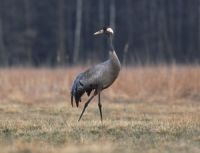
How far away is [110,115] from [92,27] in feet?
95.0

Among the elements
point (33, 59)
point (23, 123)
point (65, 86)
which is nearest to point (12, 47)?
point (33, 59)

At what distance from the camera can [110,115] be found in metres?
13.2

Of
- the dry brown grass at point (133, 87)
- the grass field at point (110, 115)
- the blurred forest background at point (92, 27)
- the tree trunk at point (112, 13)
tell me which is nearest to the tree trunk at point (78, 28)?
the blurred forest background at point (92, 27)

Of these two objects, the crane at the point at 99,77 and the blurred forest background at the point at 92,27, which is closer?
the crane at the point at 99,77

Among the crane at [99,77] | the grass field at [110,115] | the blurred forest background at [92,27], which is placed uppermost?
the blurred forest background at [92,27]

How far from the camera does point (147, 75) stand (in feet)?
60.2

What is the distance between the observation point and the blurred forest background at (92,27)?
39688 mm

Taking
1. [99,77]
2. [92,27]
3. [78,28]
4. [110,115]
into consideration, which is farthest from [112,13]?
[99,77]

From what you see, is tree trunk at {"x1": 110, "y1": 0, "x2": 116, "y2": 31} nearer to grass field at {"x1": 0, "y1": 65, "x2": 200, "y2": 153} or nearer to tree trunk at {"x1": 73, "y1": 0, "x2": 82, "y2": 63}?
tree trunk at {"x1": 73, "y1": 0, "x2": 82, "y2": 63}

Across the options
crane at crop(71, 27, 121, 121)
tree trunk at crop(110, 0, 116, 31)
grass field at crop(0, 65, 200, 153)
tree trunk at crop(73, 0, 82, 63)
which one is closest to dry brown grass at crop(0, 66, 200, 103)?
grass field at crop(0, 65, 200, 153)

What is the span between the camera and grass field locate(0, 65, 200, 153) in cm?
873

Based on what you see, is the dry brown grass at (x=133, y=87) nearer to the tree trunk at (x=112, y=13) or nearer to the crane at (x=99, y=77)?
the crane at (x=99, y=77)

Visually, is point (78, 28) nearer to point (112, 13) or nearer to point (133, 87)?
point (112, 13)

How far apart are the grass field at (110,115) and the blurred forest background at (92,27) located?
60.7 ft
